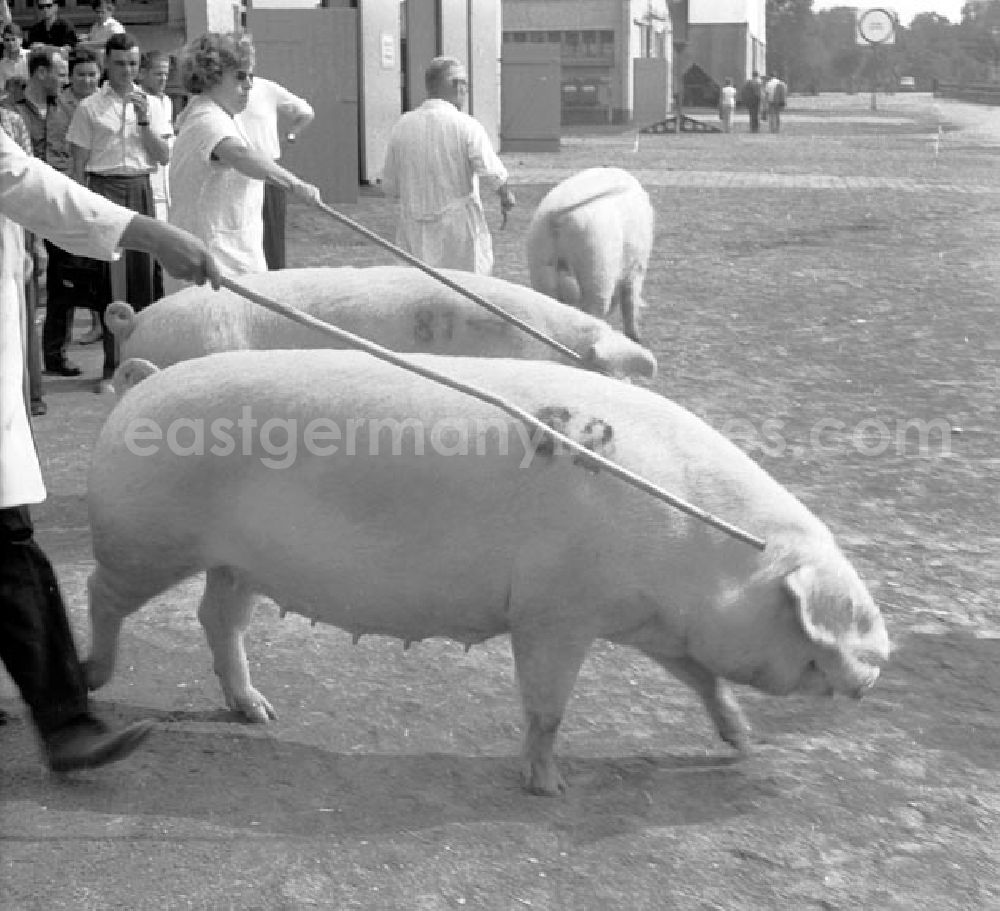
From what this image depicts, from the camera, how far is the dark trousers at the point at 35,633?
345 centimetres

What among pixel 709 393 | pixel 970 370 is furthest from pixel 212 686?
pixel 970 370

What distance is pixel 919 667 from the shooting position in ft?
14.5

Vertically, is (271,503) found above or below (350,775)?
above

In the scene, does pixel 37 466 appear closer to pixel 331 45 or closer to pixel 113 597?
pixel 113 597

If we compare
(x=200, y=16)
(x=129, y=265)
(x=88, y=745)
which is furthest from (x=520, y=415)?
(x=200, y=16)

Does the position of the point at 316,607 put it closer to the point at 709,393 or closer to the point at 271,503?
the point at 271,503

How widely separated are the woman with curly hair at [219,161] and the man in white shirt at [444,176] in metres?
1.58

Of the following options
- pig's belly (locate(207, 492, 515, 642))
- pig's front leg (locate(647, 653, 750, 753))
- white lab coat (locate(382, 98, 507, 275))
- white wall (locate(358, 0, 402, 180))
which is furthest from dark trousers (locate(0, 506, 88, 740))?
white wall (locate(358, 0, 402, 180))

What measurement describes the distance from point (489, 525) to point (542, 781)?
66cm

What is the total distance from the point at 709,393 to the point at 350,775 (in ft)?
15.7

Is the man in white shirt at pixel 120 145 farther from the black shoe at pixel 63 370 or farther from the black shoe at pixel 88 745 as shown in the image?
the black shoe at pixel 88 745

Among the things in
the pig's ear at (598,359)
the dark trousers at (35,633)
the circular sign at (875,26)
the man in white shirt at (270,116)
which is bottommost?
the dark trousers at (35,633)

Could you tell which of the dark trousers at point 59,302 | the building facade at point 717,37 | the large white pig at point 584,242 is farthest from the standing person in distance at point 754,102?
the dark trousers at point 59,302

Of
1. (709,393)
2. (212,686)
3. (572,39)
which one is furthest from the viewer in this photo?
(572,39)
